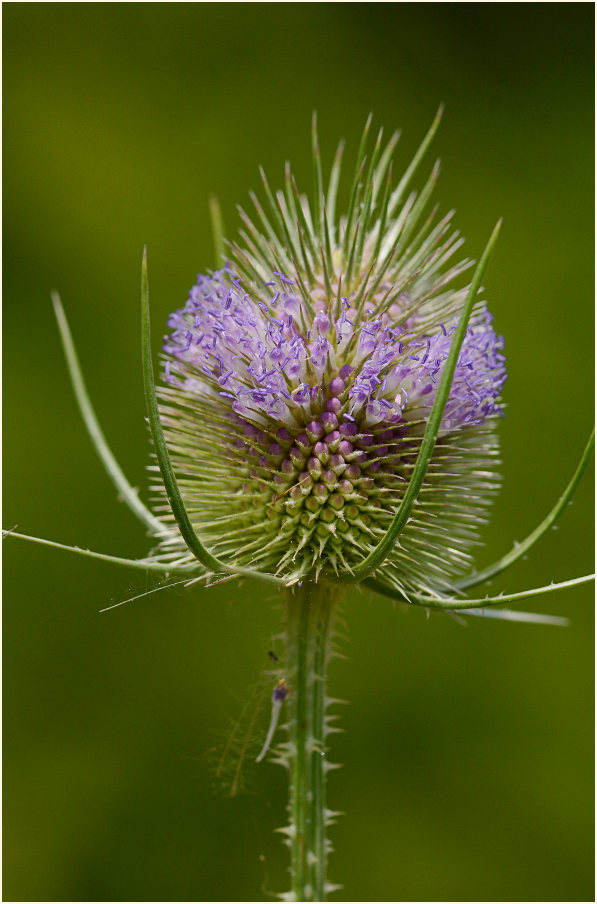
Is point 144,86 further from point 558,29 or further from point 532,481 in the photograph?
point 532,481

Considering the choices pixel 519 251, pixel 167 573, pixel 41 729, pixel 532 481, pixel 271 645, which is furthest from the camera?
pixel 519 251

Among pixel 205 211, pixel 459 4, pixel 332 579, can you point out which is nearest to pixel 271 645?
pixel 332 579

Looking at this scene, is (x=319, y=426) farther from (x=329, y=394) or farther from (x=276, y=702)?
(x=276, y=702)

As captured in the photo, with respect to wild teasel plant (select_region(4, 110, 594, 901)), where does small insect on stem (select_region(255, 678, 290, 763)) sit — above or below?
below

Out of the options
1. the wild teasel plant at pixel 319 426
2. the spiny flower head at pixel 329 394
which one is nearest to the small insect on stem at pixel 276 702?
the wild teasel plant at pixel 319 426

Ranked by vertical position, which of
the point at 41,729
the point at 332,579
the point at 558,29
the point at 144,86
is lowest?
the point at 41,729

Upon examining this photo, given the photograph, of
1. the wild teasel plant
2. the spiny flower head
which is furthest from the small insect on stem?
the spiny flower head

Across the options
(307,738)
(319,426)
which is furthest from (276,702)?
(319,426)

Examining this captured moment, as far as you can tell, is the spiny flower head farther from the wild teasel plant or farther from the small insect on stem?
the small insect on stem
